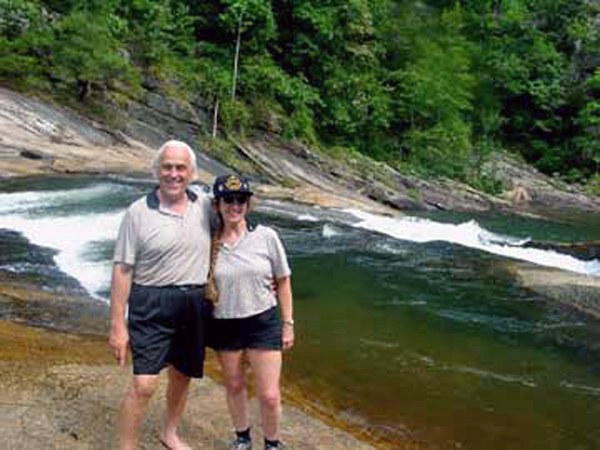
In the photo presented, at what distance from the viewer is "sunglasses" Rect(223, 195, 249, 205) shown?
12.4 ft

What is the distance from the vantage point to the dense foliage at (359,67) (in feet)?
92.1

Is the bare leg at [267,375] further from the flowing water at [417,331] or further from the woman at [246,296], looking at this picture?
the flowing water at [417,331]

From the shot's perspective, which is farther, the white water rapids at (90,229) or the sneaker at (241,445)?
the white water rapids at (90,229)

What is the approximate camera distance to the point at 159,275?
369 centimetres

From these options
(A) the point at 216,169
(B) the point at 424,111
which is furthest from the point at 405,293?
(B) the point at 424,111

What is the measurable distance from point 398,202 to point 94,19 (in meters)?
14.8

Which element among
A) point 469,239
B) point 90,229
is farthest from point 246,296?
point 469,239

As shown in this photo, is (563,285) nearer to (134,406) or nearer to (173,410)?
(173,410)

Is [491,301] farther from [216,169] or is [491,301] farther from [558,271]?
[216,169]

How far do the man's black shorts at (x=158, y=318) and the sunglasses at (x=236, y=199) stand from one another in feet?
1.62

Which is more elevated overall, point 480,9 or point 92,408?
point 480,9

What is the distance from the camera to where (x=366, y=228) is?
60.2ft

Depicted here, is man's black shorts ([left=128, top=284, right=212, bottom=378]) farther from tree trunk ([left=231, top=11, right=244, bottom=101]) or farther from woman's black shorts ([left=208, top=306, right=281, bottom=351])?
tree trunk ([left=231, top=11, right=244, bottom=101])

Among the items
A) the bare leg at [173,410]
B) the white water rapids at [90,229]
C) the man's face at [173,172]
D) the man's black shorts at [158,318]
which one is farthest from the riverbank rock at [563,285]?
the man's face at [173,172]
